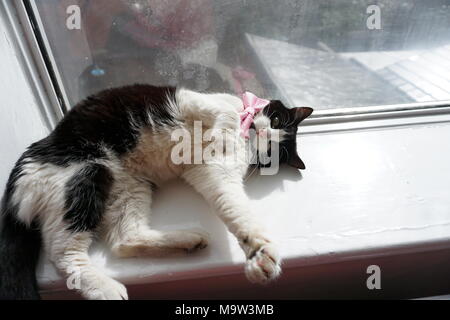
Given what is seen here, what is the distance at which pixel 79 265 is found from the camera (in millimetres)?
744

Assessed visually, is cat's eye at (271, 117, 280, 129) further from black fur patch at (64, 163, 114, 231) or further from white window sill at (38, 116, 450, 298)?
black fur patch at (64, 163, 114, 231)

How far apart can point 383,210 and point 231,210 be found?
1.42 feet

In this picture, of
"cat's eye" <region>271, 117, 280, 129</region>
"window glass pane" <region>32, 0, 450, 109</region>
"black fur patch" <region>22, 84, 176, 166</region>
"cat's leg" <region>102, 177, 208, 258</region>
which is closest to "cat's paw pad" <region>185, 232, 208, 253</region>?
"cat's leg" <region>102, 177, 208, 258</region>

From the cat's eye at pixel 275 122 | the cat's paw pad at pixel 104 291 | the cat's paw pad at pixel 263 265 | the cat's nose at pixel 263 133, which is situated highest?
the cat's eye at pixel 275 122

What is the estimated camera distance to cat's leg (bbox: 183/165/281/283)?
2.22 feet

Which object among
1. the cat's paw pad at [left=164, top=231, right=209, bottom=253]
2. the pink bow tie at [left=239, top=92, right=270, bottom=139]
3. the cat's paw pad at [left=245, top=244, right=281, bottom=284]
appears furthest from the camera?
the pink bow tie at [left=239, top=92, right=270, bottom=139]

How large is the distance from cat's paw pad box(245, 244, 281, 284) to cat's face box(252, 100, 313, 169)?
373mm

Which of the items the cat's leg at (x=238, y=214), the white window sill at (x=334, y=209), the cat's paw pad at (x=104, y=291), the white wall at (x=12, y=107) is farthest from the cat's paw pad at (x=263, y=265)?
the white wall at (x=12, y=107)

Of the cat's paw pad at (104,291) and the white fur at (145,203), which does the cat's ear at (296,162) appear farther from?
the cat's paw pad at (104,291)

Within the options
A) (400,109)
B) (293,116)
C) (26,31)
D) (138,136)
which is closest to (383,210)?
(293,116)

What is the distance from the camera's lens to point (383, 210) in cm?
91

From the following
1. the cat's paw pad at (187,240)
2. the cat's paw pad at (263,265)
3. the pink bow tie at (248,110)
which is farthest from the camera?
the pink bow tie at (248,110)

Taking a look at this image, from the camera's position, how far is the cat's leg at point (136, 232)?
31.0 inches

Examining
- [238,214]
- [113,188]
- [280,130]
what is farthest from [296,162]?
[113,188]
